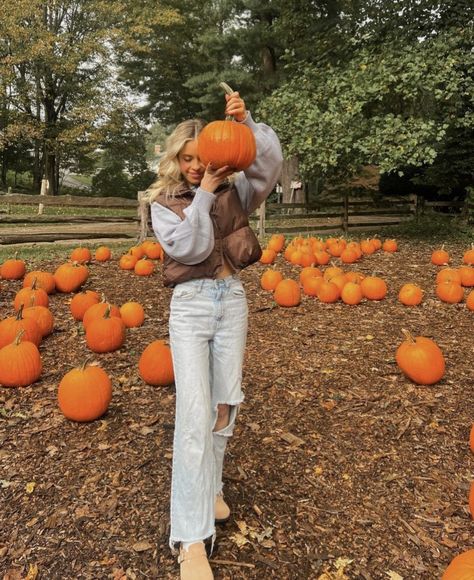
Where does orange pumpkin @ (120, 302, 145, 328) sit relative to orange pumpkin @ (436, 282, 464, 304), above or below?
below

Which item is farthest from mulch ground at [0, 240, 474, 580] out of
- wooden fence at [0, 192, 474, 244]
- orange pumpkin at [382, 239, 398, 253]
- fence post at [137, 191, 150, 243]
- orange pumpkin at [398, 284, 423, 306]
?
wooden fence at [0, 192, 474, 244]

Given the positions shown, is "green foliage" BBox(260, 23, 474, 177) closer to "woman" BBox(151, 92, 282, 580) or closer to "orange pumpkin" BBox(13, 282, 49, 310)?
"orange pumpkin" BBox(13, 282, 49, 310)

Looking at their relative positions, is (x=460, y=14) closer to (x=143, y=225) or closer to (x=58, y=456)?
(x=143, y=225)

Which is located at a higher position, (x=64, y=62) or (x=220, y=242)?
(x=64, y=62)

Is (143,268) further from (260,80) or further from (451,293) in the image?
(260,80)

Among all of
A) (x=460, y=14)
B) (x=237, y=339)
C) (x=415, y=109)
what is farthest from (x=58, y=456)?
(x=415, y=109)

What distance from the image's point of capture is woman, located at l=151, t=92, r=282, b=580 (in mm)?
2326

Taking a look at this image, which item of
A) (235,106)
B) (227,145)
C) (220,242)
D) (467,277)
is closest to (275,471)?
(220,242)

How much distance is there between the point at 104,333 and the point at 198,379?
116 inches

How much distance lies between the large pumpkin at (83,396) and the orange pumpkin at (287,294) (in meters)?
3.40

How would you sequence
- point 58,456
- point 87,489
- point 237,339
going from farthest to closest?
point 58,456 < point 87,489 < point 237,339

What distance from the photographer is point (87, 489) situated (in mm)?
3139

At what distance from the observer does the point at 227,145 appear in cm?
235

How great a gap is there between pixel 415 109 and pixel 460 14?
2.79m
